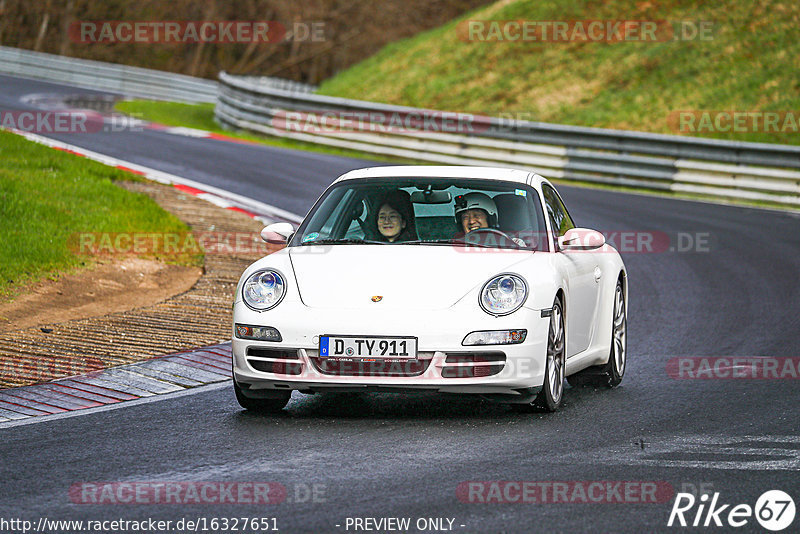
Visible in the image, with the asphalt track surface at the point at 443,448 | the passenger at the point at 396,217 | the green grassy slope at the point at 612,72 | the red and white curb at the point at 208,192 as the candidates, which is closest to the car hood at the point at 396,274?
the passenger at the point at 396,217

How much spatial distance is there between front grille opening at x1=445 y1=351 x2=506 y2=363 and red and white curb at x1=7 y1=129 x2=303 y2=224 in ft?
28.8

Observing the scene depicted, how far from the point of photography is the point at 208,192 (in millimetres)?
17562

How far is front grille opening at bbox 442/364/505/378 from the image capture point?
6941mm

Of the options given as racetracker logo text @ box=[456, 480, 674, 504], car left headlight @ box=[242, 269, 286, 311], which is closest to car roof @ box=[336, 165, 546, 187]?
car left headlight @ box=[242, 269, 286, 311]

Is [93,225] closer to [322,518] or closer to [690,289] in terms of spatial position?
[690,289]

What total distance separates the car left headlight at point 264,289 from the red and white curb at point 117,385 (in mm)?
1079

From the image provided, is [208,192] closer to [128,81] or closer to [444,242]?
[444,242]

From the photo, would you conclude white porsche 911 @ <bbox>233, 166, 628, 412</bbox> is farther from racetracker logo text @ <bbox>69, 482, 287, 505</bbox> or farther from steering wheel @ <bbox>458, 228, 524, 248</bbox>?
racetracker logo text @ <bbox>69, 482, 287, 505</bbox>

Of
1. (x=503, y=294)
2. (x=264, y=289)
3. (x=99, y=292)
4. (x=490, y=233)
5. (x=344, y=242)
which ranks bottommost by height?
(x=99, y=292)

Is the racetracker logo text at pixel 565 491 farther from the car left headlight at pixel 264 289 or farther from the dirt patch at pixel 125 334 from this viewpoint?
the dirt patch at pixel 125 334

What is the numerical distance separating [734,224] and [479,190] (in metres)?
10.7

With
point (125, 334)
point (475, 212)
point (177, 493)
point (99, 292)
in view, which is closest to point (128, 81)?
point (99, 292)

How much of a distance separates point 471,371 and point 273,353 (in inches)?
43.6

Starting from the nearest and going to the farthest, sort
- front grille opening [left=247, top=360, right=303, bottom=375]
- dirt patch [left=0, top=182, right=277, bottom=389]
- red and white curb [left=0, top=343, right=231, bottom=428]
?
front grille opening [left=247, top=360, right=303, bottom=375] < red and white curb [left=0, top=343, right=231, bottom=428] < dirt patch [left=0, top=182, right=277, bottom=389]
